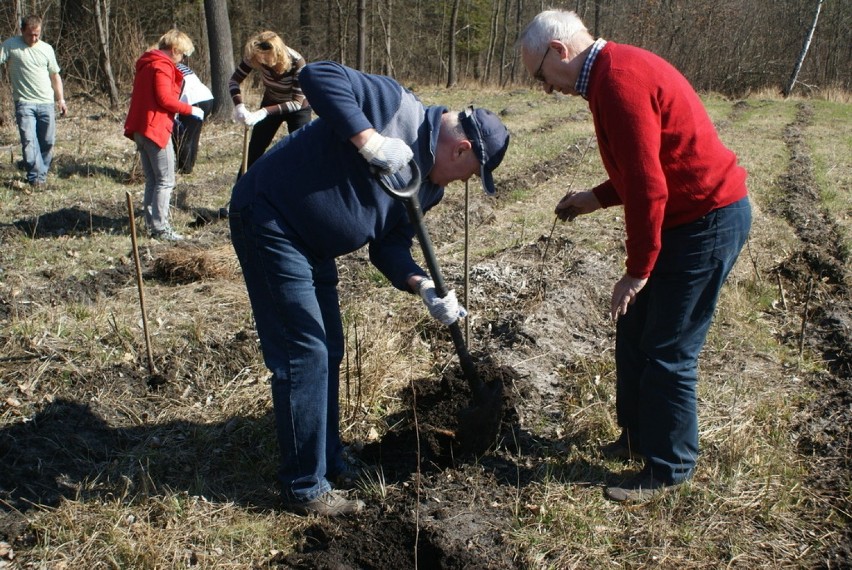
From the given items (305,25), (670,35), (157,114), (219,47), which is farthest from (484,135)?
(670,35)

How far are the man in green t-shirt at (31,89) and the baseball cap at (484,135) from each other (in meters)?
6.92

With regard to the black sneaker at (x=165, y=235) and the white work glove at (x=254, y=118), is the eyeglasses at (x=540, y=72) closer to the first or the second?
the white work glove at (x=254, y=118)

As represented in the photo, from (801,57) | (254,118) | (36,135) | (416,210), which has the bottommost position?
(36,135)

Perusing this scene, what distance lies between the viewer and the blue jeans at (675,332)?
265 centimetres

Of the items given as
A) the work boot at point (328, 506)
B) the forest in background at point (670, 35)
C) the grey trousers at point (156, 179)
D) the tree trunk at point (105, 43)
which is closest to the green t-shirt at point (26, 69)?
the grey trousers at point (156, 179)

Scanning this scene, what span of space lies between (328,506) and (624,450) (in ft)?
4.41

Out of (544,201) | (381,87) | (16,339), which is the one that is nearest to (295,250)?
(381,87)

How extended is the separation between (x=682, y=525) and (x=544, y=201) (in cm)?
557

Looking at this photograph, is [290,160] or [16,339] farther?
[16,339]

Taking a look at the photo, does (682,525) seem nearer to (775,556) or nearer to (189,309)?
(775,556)

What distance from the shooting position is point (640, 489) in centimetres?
301

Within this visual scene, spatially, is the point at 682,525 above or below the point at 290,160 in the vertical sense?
below

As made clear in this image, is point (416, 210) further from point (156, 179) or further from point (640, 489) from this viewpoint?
point (156, 179)

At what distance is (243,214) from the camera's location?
254cm
